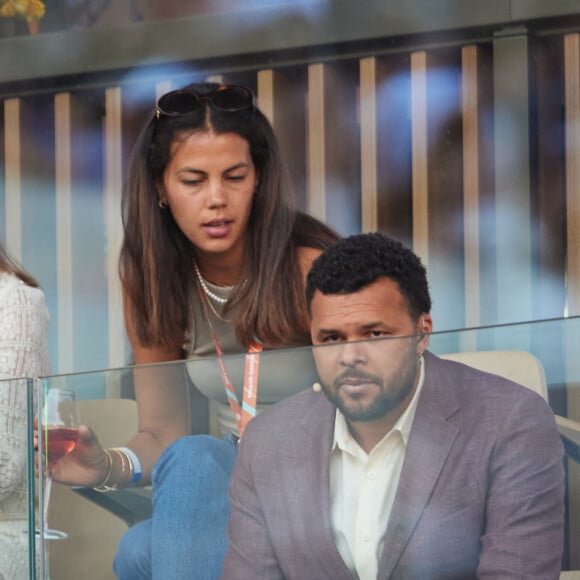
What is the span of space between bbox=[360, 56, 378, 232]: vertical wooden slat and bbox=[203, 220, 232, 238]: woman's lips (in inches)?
32.3

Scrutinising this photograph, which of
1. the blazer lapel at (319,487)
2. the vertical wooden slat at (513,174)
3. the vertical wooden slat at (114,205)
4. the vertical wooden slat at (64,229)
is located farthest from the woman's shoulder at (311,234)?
the vertical wooden slat at (64,229)

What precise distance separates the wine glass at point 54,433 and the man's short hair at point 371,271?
16.1 inches

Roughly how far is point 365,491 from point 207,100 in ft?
3.25

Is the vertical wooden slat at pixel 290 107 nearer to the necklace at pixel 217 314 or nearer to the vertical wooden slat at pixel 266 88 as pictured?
the vertical wooden slat at pixel 266 88

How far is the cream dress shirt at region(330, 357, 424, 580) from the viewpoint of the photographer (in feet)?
3.90

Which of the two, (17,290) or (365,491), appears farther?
(17,290)

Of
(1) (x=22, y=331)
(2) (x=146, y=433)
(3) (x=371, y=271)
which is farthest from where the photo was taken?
(1) (x=22, y=331)

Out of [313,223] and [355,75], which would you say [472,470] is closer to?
[313,223]

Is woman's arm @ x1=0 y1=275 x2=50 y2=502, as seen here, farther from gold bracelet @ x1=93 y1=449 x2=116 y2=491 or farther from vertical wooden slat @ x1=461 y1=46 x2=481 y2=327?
vertical wooden slat @ x1=461 y1=46 x2=481 y2=327

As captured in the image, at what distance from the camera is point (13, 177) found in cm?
308

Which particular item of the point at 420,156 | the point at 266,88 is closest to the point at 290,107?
the point at 266,88

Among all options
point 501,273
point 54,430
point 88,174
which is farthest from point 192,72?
point 54,430

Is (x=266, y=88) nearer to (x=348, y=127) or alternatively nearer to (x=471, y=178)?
(x=348, y=127)

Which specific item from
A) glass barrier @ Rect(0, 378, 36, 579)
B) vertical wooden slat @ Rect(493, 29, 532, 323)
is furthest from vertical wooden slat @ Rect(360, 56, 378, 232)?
glass barrier @ Rect(0, 378, 36, 579)
